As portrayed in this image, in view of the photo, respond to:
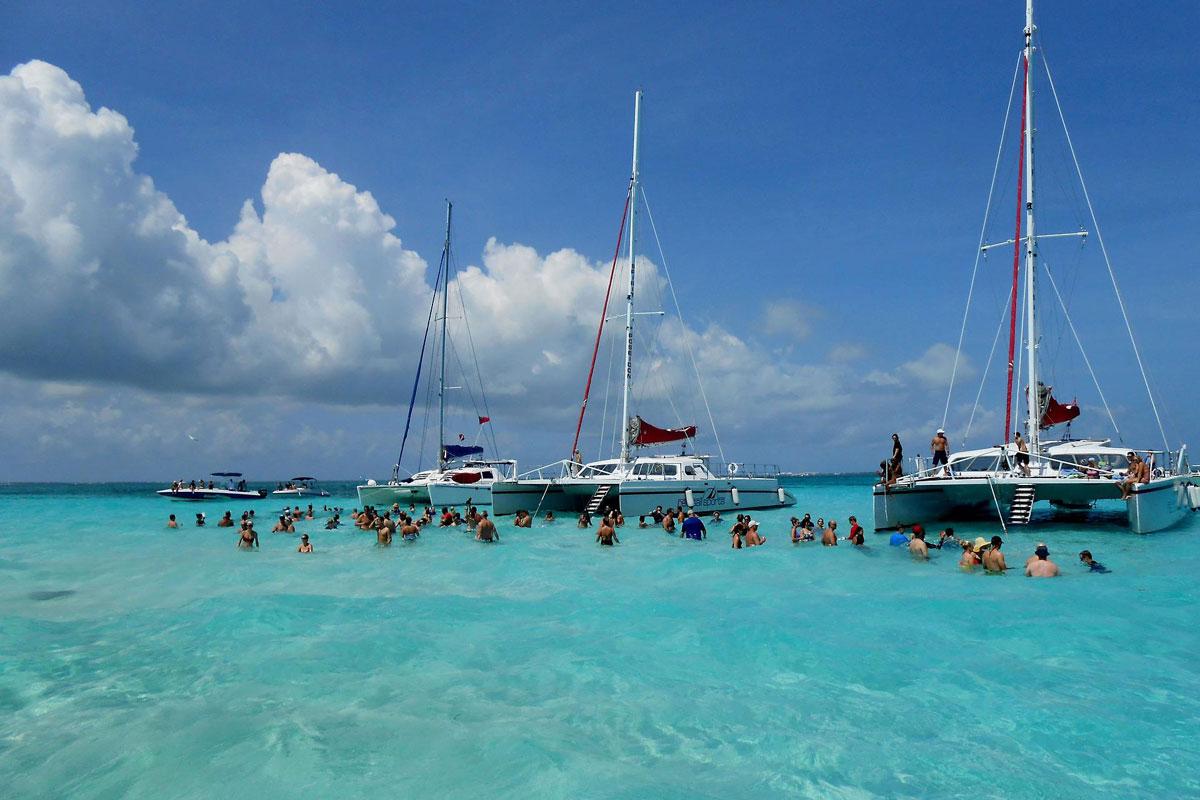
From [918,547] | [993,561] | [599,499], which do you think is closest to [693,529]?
[599,499]

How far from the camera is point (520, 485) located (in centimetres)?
3375

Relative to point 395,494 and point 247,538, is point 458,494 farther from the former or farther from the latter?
point 247,538

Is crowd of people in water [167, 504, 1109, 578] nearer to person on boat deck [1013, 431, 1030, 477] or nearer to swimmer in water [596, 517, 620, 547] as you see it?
swimmer in water [596, 517, 620, 547]

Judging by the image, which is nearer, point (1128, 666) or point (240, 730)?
point (240, 730)

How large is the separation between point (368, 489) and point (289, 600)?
28114 mm

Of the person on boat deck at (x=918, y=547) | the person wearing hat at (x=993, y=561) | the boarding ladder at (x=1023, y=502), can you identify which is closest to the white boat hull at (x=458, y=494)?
the person on boat deck at (x=918, y=547)

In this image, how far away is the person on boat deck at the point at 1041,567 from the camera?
16.5 m

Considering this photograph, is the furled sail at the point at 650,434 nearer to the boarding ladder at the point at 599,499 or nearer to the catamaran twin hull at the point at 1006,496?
the boarding ladder at the point at 599,499

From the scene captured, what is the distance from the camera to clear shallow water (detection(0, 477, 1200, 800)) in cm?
712

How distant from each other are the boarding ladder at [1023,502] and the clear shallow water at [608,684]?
4.12 metres

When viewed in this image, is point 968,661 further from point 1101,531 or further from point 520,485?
point 520,485

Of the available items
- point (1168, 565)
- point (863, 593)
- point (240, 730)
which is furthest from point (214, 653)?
point (1168, 565)

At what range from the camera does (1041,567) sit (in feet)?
54.6

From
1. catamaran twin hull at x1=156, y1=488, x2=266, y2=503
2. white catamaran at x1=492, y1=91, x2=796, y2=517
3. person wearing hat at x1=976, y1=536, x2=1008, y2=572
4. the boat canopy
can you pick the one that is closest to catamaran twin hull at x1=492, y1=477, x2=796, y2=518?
white catamaran at x1=492, y1=91, x2=796, y2=517
